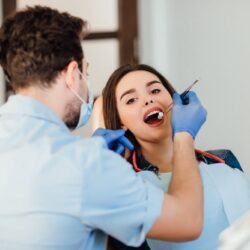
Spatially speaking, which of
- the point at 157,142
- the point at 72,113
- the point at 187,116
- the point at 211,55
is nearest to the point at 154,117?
the point at 157,142

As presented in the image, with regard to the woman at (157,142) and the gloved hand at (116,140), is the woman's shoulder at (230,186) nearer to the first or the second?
the woman at (157,142)

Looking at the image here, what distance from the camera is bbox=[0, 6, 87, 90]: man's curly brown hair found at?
123 centimetres

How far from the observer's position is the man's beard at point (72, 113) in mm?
1279

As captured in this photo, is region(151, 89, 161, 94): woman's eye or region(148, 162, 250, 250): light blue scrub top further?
region(151, 89, 161, 94): woman's eye

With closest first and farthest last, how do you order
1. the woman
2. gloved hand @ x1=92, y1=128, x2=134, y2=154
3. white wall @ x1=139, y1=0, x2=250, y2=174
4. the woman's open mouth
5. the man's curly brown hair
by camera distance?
the man's curly brown hair, gloved hand @ x1=92, y1=128, x2=134, y2=154, the woman, the woman's open mouth, white wall @ x1=139, y1=0, x2=250, y2=174

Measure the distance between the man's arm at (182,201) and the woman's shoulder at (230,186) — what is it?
0.87 feet

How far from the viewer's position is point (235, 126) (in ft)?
8.86

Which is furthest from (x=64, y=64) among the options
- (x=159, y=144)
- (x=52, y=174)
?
(x=159, y=144)

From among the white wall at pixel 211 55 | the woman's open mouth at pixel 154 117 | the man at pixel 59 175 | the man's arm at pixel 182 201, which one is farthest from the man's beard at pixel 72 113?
the white wall at pixel 211 55

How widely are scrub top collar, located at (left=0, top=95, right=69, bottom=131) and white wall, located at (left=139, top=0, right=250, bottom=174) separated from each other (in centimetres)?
158

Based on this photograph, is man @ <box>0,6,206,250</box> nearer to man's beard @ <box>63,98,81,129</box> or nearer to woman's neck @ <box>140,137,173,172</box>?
man's beard @ <box>63,98,81,129</box>

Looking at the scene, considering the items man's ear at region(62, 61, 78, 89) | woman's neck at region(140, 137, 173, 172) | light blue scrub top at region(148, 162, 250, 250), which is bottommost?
light blue scrub top at region(148, 162, 250, 250)

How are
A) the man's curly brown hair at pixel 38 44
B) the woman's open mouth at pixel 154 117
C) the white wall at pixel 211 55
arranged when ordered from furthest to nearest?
the white wall at pixel 211 55, the woman's open mouth at pixel 154 117, the man's curly brown hair at pixel 38 44

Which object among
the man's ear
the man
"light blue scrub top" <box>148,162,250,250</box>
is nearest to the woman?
"light blue scrub top" <box>148,162,250,250</box>
